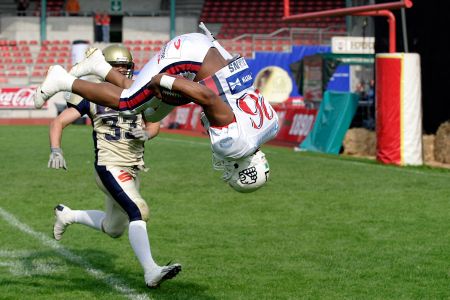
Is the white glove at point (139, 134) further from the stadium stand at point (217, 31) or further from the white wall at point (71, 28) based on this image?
the white wall at point (71, 28)

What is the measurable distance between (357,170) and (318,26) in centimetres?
2897

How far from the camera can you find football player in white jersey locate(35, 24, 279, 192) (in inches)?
239

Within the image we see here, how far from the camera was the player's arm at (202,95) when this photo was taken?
19.8 ft

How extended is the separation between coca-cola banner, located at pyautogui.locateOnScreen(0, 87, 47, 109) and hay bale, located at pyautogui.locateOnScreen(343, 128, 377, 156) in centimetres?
1831

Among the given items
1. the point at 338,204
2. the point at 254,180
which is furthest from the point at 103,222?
the point at 338,204

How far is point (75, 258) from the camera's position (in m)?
8.63

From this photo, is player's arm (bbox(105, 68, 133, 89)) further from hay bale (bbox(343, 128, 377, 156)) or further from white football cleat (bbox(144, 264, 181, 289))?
hay bale (bbox(343, 128, 377, 156))

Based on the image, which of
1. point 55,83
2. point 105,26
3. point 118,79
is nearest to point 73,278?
point 118,79

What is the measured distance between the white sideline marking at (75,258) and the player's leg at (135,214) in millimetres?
240

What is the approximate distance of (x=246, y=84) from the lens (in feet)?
21.1

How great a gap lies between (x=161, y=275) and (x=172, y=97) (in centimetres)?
138

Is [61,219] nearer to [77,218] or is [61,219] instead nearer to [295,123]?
[77,218]

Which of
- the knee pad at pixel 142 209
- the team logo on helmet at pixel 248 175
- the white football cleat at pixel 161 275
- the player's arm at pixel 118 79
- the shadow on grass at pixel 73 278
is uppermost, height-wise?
the player's arm at pixel 118 79

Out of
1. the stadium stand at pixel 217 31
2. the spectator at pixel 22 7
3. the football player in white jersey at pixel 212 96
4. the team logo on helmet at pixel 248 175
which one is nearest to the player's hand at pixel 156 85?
the football player in white jersey at pixel 212 96
